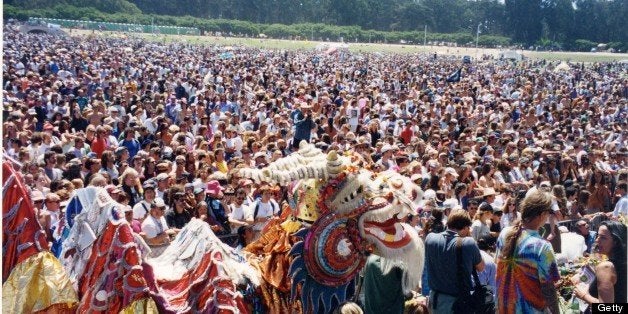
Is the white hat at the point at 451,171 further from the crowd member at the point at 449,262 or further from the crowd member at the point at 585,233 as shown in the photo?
the crowd member at the point at 449,262

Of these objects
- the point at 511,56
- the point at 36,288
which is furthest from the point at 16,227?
the point at 511,56

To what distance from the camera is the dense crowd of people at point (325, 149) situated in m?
7.90

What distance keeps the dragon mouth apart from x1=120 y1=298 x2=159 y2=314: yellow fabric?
5.88 ft

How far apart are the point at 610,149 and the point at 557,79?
25.1 meters

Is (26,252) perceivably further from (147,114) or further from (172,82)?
(172,82)

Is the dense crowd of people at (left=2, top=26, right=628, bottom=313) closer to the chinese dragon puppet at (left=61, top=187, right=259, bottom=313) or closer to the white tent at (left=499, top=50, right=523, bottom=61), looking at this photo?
the chinese dragon puppet at (left=61, top=187, right=259, bottom=313)

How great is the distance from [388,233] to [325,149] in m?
6.34

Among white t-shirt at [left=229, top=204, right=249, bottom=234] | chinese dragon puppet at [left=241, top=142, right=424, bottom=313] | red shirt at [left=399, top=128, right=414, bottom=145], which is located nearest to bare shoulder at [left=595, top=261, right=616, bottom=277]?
chinese dragon puppet at [left=241, top=142, right=424, bottom=313]

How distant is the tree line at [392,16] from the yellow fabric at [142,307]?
3149 inches

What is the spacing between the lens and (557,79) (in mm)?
40938

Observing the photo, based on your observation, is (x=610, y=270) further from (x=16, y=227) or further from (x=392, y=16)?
(x=392, y=16)

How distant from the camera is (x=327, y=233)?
6324 millimetres

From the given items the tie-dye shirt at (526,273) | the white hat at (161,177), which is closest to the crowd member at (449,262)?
the tie-dye shirt at (526,273)

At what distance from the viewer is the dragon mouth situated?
20.9ft
